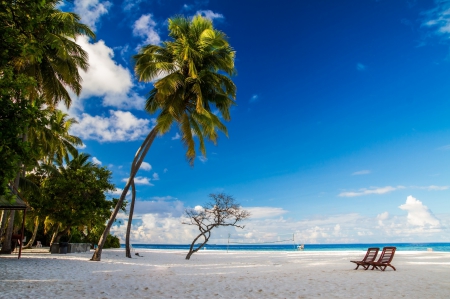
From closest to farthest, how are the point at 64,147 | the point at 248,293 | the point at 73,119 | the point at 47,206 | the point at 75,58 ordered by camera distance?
the point at 248,293 → the point at 75,58 → the point at 47,206 → the point at 64,147 → the point at 73,119

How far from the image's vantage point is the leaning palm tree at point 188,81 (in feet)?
45.7

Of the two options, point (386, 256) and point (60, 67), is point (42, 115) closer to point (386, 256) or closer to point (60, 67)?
point (60, 67)

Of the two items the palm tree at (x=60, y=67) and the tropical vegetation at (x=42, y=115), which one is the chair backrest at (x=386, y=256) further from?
the palm tree at (x=60, y=67)

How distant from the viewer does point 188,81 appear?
14.5 metres

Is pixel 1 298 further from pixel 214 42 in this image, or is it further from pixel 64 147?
pixel 64 147

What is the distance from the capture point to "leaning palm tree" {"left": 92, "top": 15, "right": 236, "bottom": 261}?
45.7 ft

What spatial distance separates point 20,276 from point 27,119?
5.33 meters

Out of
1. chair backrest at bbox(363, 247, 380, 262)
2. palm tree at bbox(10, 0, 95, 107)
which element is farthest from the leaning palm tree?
chair backrest at bbox(363, 247, 380, 262)

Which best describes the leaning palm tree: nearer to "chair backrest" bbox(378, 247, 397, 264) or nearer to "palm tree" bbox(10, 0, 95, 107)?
"palm tree" bbox(10, 0, 95, 107)

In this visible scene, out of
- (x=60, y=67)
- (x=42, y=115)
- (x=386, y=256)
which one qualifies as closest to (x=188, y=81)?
(x=60, y=67)

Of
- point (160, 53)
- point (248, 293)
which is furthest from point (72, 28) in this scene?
point (248, 293)

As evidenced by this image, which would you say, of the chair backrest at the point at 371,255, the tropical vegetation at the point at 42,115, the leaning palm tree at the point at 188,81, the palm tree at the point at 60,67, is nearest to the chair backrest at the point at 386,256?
the chair backrest at the point at 371,255

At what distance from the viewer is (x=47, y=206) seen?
18.1 meters

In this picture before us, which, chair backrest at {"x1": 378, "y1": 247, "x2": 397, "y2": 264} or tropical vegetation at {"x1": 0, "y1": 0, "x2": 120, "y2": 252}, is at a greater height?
tropical vegetation at {"x1": 0, "y1": 0, "x2": 120, "y2": 252}
